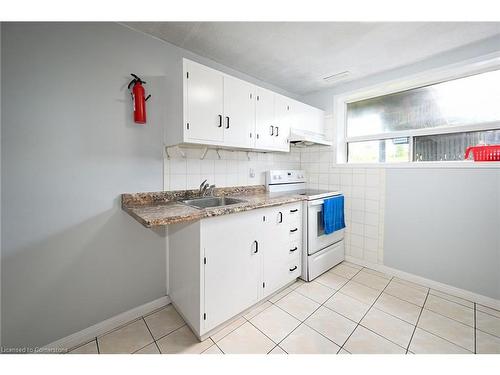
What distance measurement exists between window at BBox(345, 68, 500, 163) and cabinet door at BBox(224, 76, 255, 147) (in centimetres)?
166

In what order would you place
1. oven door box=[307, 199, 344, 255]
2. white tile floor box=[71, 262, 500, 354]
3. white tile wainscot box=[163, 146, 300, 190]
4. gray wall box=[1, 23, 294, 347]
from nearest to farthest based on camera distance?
gray wall box=[1, 23, 294, 347], white tile floor box=[71, 262, 500, 354], white tile wainscot box=[163, 146, 300, 190], oven door box=[307, 199, 344, 255]

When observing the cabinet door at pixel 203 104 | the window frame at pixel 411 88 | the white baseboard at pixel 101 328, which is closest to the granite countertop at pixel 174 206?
the cabinet door at pixel 203 104

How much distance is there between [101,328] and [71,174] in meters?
1.19

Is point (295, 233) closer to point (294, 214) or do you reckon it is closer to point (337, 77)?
point (294, 214)

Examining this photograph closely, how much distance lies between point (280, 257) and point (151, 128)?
170 cm

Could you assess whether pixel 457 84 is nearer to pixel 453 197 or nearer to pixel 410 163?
pixel 410 163

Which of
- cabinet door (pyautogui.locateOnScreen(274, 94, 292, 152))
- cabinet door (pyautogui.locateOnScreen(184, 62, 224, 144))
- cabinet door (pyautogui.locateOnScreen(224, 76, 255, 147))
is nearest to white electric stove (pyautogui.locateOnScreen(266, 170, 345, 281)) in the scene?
cabinet door (pyautogui.locateOnScreen(274, 94, 292, 152))

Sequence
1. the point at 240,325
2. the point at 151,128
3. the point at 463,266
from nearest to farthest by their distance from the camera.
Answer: the point at 240,325, the point at 151,128, the point at 463,266

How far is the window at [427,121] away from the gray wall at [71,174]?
2477 mm

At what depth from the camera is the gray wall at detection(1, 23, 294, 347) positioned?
1.27m

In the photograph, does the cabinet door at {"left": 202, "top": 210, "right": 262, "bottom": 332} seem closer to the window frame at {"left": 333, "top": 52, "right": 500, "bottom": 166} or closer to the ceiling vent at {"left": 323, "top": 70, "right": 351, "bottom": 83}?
the window frame at {"left": 333, "top": 52, "right": 500, "bottom": 166}

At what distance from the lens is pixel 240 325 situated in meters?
1.62

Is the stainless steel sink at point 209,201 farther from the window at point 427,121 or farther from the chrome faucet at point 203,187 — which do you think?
the window at point 427,121
